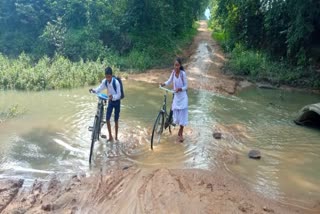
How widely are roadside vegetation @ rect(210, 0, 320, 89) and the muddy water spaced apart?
3.75 metres

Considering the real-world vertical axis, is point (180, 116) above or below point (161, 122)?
above

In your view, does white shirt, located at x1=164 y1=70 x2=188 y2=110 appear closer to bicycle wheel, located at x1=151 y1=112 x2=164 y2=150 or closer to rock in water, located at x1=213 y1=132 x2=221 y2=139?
bicycle wheel, located at x1=151 y1=112 x2=164 y2=150

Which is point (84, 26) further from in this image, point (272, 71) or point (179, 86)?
point (179, 86)

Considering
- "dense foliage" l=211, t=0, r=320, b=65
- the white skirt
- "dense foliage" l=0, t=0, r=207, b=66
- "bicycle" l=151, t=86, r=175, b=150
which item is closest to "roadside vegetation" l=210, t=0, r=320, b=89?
"dense foliage" l=211, t=0, r=320, b=65

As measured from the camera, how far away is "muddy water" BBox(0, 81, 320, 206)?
250 inches

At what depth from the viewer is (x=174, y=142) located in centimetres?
790

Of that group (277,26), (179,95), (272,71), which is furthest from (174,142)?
(277,26)

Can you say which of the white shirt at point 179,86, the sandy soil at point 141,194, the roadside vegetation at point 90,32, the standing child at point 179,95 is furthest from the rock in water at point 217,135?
the roadside vegetation at point 90,32

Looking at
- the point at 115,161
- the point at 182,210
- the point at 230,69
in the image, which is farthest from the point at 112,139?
the point at 230,69

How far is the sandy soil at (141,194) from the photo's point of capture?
4875 mm

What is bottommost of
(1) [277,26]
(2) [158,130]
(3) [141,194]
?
(3) [141,194]

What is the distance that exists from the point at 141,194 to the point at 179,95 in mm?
3124

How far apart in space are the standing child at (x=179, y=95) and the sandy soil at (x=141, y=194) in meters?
1.81

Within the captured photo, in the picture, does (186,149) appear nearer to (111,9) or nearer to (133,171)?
(133,171)
